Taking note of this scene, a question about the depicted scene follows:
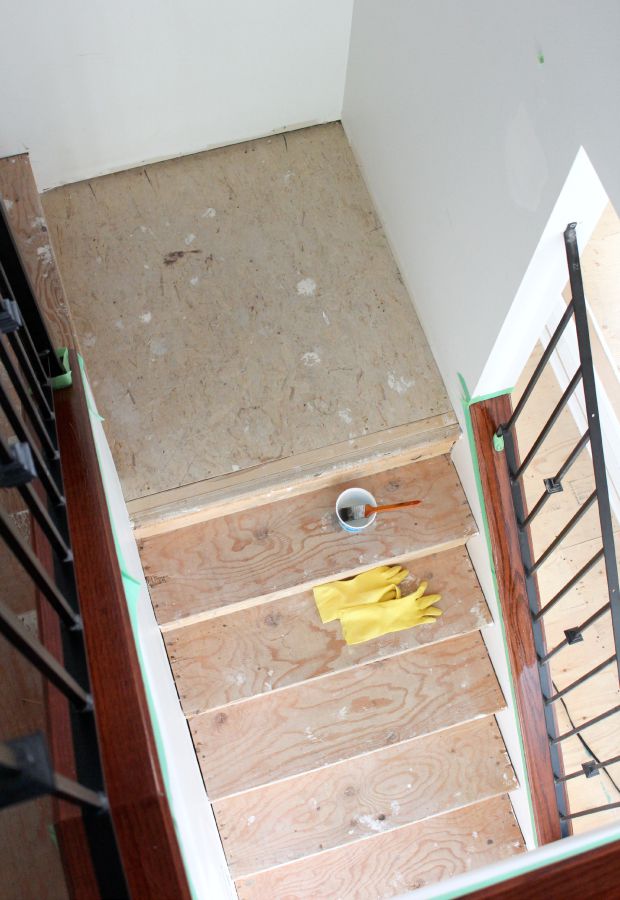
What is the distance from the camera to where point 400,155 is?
7.27 feet

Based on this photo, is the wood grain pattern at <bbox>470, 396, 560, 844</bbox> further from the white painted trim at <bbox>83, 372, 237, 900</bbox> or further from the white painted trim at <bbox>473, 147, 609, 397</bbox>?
the white painted trim at <bbox>83, 372, 237, 900</bbox>

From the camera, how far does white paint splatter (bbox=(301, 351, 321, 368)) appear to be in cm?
239

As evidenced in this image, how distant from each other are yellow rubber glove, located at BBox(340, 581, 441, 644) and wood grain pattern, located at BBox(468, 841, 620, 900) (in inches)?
52.3

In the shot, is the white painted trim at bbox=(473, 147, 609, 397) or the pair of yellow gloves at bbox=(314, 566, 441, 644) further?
the pair of yellow gloves at bbox=(314, 566, 441, 644)

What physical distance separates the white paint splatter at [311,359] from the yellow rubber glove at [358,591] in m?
0.69

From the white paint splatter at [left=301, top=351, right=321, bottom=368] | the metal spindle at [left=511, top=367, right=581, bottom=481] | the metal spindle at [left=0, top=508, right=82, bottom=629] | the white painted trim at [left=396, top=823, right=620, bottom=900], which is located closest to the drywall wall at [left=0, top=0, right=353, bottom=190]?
the white paint splatter at [left=301, top=351, right=321, bottom=368]

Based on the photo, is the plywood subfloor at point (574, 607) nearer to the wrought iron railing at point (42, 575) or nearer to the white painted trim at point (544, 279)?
the white painted trim at point (544, 279)

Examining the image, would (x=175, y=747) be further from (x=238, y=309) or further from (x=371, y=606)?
(x=238, y=309)

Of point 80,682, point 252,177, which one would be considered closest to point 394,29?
point 252,177

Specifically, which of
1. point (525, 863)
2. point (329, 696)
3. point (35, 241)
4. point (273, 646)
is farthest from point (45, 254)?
point (525, 863)

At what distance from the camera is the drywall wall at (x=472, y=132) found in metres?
A: 1.27

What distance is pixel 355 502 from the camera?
2338 mm

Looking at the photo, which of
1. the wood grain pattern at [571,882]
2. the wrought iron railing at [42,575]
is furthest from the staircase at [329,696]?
the wood grain pattern at [571,882]

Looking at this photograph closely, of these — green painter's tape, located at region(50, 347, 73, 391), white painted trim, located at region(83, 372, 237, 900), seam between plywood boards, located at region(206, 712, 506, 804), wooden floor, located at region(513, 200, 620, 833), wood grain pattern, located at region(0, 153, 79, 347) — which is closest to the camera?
white painted trim, located at region(83, 372, 237, 900)
